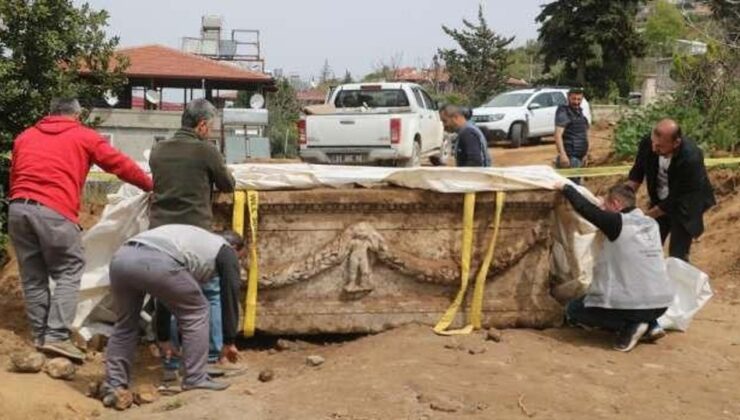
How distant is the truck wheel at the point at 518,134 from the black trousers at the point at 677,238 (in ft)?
55.1

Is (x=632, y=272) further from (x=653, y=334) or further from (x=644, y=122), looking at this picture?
(x=644, y=122)

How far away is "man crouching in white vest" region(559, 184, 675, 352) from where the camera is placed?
6.00m

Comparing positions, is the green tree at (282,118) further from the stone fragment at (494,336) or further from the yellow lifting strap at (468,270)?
the stone fragment at (494,336)

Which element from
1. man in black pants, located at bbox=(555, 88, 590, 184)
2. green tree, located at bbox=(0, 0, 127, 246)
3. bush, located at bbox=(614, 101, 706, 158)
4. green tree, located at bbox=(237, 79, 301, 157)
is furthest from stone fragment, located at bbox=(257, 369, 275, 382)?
green tree, located at bbox=(237, 79, 301, 157)

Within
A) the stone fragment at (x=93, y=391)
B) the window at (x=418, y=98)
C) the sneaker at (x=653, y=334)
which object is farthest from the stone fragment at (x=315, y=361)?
the window at (x=418, y=98)

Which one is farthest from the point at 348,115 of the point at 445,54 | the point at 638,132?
the point at 445,54

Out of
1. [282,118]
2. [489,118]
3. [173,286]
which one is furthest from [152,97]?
[173,286]

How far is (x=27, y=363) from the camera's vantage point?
18.1 feet

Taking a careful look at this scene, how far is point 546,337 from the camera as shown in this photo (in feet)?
20.6

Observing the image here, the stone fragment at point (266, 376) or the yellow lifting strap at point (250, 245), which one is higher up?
the yellow lifting strap at point (250, 245)

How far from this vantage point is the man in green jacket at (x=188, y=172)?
5691 mm

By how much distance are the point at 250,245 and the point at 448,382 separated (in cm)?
177

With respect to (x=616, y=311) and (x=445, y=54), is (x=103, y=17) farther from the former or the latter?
(x=445, y=54)

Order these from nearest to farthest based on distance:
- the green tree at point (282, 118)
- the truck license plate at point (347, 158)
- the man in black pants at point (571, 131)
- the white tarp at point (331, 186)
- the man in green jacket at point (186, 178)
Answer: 1. the man in green jacket at point (186, 178)
2. the white tarp at point (331, 186)
3. the man in black pants at point (571, 131)
4. the truck license plate at point (347, 158)
5. the green tree at point (282, 118)
